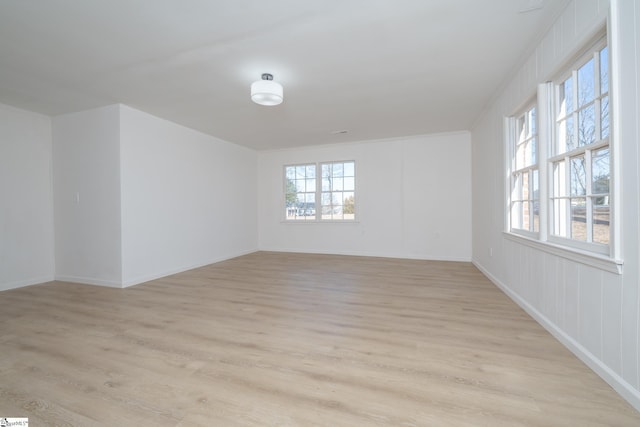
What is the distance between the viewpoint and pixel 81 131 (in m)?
3.92

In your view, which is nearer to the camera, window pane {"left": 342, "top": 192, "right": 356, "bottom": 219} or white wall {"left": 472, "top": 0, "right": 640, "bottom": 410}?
white wall {"left": 472, "top": 0, "right": 640, "bottom": 410}

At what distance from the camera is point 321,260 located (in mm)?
5516

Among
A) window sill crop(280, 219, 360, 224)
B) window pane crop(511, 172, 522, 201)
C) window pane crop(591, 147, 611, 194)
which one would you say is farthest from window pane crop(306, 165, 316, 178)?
window pane crop(591, 147, 611, 194)

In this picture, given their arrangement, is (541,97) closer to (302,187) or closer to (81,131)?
(302,187)

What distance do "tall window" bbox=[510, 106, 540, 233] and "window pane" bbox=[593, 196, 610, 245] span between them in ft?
2.45

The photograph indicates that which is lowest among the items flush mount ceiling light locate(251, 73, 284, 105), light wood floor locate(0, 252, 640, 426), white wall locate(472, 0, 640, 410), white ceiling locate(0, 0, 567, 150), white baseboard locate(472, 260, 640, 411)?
light wood floor locate(0, 252, 640, 426)

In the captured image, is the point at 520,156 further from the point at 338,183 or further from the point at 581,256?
the point at 338,183

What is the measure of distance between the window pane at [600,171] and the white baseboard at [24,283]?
21.3 feet

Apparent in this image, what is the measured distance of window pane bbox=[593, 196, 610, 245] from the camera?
166 centimetres

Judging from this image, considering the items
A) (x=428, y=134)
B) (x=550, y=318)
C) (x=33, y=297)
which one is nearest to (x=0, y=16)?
(x=33, y=297)

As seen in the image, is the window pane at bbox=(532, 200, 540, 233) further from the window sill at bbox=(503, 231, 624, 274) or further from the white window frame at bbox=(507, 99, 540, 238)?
the window sill at bbox=(503, 231, 624, 274)

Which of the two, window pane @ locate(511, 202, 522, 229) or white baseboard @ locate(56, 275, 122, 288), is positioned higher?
window pane @ locate(511, 202, 522, 229)

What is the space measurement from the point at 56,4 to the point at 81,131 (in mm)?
2667

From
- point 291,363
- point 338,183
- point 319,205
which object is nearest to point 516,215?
point 291,363
